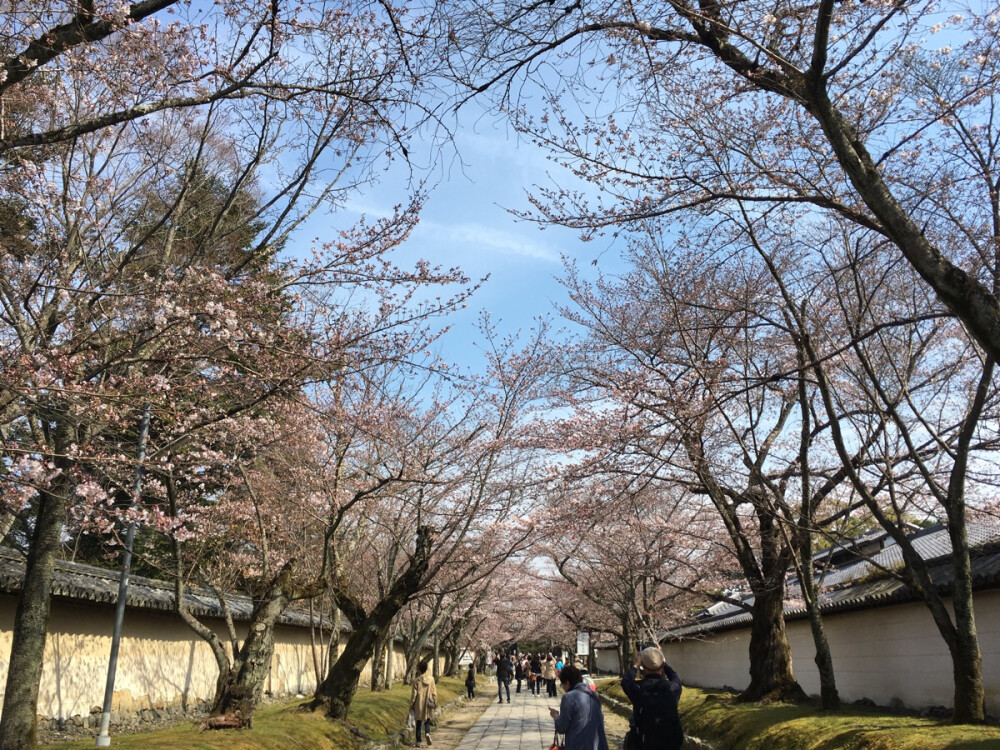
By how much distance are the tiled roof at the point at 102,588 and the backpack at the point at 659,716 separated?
790 centimetres

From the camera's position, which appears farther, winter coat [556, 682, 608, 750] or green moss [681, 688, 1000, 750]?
green moss [681, 688, 1000, 750]

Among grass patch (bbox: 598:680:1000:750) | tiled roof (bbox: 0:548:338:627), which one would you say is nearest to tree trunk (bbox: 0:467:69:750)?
tiled roof (bbox: 0:548:338:627)

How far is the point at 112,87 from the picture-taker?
6.67 meters

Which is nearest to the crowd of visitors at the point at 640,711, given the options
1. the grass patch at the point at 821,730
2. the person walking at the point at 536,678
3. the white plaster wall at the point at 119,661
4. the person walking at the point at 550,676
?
the grass patch at the point at 821,730

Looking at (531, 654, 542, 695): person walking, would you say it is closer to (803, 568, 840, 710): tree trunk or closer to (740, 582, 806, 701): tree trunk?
(740, 582, 806, 701): tree trunk

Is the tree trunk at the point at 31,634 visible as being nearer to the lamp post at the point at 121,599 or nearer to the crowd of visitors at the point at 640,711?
the lamp post at the point at 121,599

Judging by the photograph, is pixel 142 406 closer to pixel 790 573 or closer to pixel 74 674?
pixel 74 674

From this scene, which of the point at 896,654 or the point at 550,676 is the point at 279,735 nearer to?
the point at 896,654

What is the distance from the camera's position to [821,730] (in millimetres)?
9453

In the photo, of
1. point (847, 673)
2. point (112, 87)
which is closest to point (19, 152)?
point (112, 87)

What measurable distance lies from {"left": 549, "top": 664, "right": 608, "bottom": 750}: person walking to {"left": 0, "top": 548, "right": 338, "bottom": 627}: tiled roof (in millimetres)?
7246

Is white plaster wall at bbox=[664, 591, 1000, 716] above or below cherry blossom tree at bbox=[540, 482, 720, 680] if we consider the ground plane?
below

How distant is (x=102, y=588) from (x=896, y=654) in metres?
13.6

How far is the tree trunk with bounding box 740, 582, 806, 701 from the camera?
13.9m
